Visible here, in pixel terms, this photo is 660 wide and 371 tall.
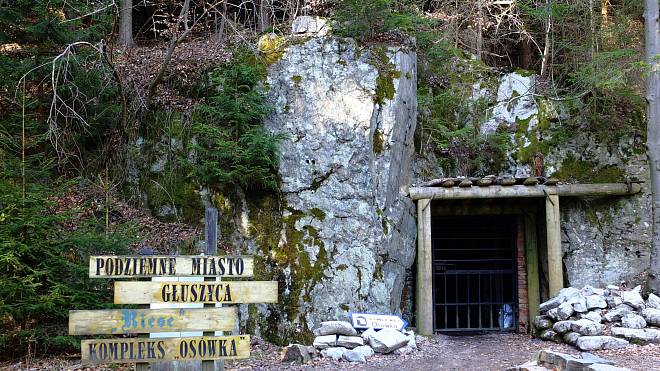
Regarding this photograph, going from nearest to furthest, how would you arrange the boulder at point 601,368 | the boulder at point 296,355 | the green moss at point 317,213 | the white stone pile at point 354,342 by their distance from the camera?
the boulder at point 601,368 < the boulder at point 296,355 < the white stone pile at point 354,342 < the green moss at point 317,213

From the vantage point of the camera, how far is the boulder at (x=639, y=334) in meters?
7.75

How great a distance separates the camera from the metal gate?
11.5 m

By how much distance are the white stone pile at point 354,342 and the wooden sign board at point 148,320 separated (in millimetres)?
3156

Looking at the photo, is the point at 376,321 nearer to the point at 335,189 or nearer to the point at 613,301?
the point at 335,189

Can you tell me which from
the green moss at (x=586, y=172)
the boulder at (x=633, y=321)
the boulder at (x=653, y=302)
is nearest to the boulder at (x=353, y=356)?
the boulder at (x=633, y=321)

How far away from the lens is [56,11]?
9164mm

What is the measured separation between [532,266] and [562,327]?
2.81 m

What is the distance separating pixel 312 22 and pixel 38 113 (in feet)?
15.8

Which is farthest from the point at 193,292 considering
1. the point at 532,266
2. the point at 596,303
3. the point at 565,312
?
the point at 532,266

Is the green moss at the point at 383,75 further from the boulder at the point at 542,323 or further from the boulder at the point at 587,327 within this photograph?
the boulder at the point at 587,327

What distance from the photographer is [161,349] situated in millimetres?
4391

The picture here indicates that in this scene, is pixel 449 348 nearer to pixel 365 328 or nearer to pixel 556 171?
pixel 365 328

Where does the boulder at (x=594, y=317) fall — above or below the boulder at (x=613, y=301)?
below

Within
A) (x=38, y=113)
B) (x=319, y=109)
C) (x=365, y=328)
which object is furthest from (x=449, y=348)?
(x=38, y=113)
